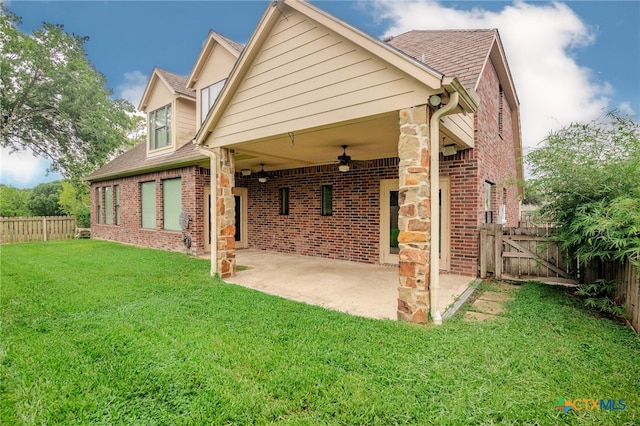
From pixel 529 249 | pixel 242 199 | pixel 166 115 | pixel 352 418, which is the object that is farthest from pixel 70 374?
pixel 166 115

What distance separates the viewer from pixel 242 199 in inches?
457

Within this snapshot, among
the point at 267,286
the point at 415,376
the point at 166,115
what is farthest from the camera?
the point at 166,115

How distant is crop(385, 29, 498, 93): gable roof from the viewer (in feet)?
20.7

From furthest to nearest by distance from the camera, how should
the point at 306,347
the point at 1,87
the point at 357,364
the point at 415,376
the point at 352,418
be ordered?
the point at 1,87 < the point at 306,347 < the point at 357,364 < the point at 415,376 < the point at 352,418

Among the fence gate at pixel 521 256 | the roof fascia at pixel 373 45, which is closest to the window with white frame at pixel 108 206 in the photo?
the roof fascia at pixel 373 45

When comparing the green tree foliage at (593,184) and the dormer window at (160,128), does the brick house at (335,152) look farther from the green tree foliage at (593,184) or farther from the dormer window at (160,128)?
the green tree foliage at (593,184)

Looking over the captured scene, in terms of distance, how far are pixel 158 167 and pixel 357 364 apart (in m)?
10.2

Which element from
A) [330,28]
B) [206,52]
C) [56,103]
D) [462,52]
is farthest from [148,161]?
[462,52]

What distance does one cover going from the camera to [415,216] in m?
3.88

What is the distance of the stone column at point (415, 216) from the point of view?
152 inches

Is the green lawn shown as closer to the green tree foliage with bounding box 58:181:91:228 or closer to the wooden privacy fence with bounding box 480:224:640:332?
the wooden privacy fence with bounding box 480:224:640:332

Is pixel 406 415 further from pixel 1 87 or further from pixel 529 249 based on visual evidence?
pixel 1 87

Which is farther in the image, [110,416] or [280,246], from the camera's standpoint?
[280,246]

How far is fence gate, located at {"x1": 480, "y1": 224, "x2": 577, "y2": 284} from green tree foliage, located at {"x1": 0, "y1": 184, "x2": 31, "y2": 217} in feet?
99.0
